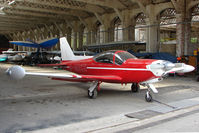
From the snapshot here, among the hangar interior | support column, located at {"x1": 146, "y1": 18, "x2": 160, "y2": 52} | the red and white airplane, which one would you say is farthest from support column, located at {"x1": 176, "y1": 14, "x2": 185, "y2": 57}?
the red and white airplane

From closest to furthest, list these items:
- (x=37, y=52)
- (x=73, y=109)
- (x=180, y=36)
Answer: (x=73, y=109), (x=180, y=36), (x=37, y=52)

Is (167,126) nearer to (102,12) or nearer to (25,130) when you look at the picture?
(25,130)

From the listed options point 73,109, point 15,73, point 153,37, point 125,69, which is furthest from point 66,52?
point 153,37

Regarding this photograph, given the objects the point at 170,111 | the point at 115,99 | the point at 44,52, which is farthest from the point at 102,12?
the point at 170,111

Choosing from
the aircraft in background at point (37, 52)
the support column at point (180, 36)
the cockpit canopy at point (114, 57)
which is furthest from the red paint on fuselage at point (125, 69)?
the aircraft in background at point (37, 52)

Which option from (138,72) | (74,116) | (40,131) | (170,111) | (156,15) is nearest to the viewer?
(40,131)

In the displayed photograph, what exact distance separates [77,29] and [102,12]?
845cm

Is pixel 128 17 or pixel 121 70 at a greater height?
pixel 128 17

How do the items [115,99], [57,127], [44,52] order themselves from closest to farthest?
[57,127], [115,99], [44,52]

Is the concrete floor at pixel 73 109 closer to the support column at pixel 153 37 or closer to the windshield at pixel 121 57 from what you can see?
the windshield at pixel 121 57

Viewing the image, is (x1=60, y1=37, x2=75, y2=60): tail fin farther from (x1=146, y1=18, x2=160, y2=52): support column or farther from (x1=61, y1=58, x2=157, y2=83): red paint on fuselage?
(x1=146, y1=18, x2=160, y2=52): support column

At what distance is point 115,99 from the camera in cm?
862

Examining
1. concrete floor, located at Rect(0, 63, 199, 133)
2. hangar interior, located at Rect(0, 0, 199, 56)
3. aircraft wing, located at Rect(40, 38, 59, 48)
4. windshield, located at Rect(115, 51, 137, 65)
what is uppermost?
hangar interior, located at Rect(0, 0, 199, 56)

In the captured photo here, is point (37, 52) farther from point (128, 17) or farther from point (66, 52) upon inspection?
point (66, 52)
